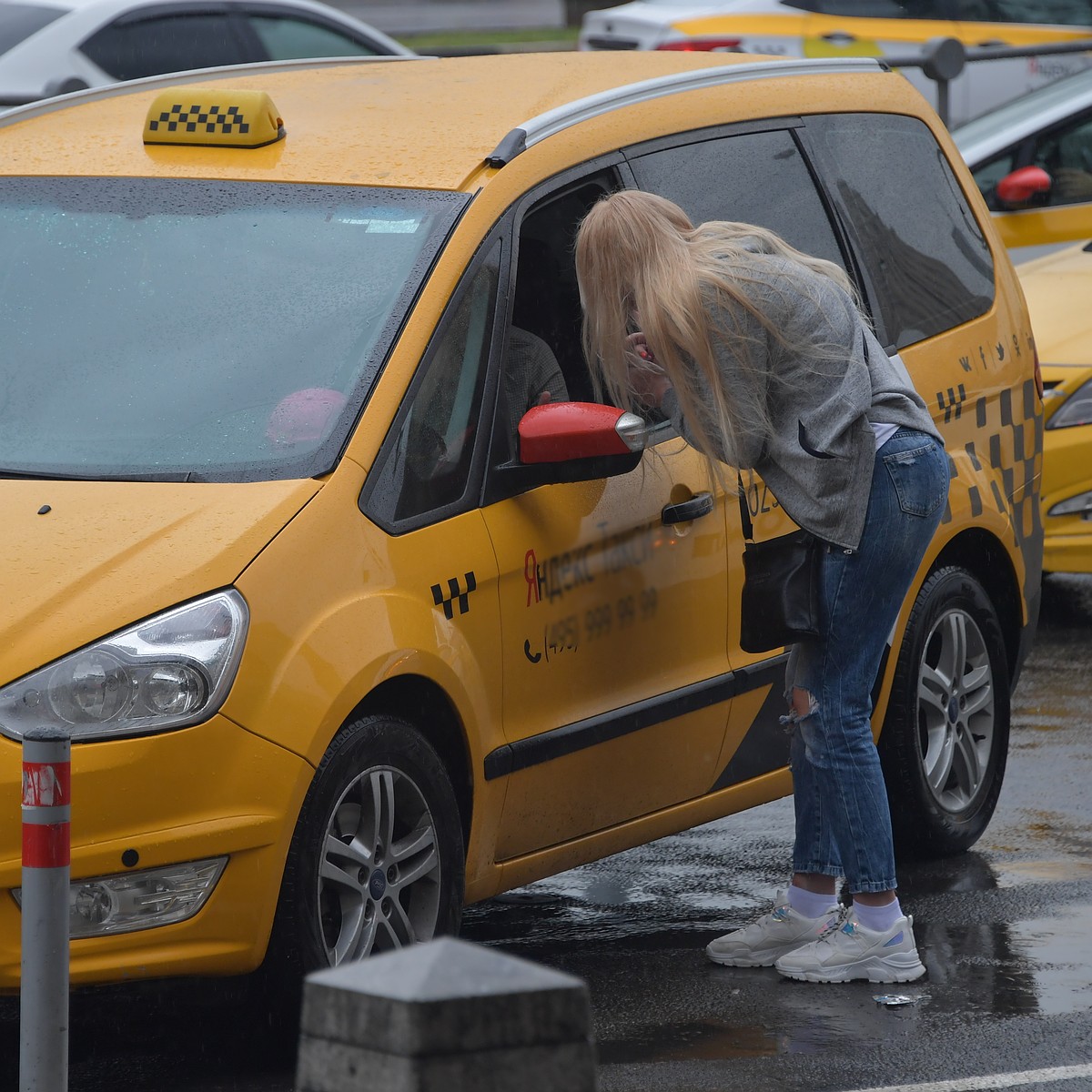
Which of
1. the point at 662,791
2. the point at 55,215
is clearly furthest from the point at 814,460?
the point at 55,215

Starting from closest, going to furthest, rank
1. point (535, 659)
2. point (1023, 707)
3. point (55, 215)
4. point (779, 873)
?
point (535, 659)
point (55, 215)
point (779, 873)
point (1023, 707)

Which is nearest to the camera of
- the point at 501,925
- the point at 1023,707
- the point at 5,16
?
the point at 501,925

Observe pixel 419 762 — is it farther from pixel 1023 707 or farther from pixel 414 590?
pixel 1023 707

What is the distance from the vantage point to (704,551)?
184 inches

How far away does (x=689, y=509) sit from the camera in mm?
4609

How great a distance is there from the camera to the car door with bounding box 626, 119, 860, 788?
481cm

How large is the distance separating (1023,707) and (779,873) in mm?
1931

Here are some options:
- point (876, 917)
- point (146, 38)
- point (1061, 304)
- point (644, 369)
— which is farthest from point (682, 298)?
point (146, 38)

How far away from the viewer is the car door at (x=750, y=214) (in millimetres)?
4812

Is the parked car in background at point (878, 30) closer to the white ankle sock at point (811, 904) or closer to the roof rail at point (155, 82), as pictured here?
the roof rail at point (155, 82)

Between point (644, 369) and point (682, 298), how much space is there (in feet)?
0.78

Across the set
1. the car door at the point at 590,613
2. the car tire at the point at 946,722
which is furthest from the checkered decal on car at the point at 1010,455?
the car door at the point at 590,613

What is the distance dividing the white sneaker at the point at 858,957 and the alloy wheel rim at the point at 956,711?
0.90m

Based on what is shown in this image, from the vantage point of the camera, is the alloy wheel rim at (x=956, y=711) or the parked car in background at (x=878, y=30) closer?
the alloy wheel rim at (x=956, y=711)
